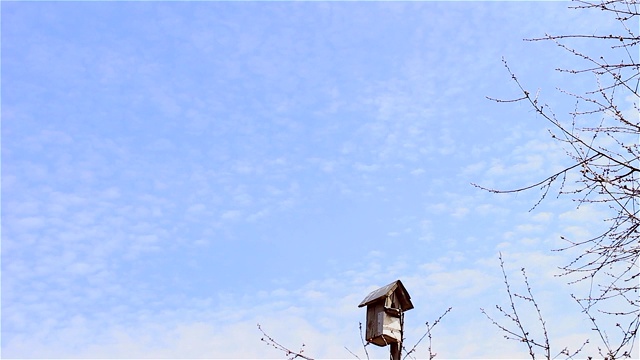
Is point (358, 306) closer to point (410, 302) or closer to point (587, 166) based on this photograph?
point (410, 302)

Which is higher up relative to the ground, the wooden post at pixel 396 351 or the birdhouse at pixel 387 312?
the birdhouse at pixel 387 312

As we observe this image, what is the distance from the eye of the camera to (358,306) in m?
4.82

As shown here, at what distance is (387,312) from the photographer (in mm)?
4555

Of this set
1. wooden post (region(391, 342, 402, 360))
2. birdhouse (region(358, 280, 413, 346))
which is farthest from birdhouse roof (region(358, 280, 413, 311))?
wooden post (region(391, 342, 402, 360))

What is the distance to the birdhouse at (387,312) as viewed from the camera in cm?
450

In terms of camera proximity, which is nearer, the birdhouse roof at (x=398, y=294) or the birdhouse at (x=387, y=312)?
the birdhouse at (x=387, y=312)

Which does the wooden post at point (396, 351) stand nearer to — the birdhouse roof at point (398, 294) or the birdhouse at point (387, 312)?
the birdhouse at point (387, 312)

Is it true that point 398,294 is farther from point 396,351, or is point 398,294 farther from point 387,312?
point 396,351

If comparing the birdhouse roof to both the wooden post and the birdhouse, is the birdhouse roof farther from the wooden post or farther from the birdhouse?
the wooden post

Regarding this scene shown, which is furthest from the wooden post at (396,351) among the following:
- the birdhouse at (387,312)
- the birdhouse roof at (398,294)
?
the birdhouse roof at (398,294)

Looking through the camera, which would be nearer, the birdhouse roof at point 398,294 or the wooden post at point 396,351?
the wooden post at point 396,351

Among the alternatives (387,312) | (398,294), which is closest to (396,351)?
(387,312)

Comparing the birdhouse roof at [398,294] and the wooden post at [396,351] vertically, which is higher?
the birdhouse roof at [398,294]

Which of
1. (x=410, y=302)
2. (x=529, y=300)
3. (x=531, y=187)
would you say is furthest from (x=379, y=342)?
(x=531, y=187)
